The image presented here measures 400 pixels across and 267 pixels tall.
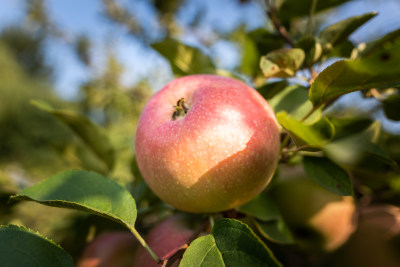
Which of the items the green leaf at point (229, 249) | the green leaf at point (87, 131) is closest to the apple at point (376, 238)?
the green leaf at point (229, 249)

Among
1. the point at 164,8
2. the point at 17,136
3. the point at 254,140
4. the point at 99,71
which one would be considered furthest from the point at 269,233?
the point at 17,136

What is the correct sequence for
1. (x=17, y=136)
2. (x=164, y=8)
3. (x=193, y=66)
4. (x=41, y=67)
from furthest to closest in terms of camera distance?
1. (x=41, y=67)
2. (x=17, y=136)
3. (x=164, y=8)
4. (x=193, y=66)

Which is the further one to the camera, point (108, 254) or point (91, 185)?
point (108, 254)

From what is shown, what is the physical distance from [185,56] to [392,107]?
333 mm

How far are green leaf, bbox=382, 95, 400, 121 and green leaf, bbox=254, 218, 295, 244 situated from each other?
0.23m

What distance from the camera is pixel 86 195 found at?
334 mm

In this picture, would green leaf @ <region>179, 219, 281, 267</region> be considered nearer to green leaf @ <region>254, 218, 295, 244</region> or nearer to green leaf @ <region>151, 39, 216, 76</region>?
green leaf @ <region>254, 218, 295, 244</region>

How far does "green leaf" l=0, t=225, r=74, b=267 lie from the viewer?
0.28 m

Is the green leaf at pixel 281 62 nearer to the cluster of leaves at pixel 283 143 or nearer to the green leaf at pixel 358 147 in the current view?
the cluster of leaves at pixel 283 143

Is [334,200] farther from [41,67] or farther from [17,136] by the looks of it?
[41,67]

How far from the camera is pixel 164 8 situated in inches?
63.6

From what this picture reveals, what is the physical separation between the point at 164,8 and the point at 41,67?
16491 mm

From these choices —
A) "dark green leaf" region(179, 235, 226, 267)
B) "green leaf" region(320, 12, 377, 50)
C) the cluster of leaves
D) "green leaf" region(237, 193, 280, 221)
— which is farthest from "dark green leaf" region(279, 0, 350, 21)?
"dark green leaf" region(179, 235, 226, 267)

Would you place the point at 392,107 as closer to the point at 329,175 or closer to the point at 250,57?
the point at 329,175
